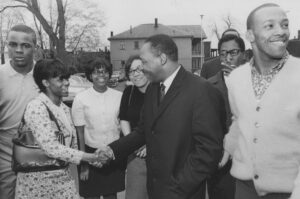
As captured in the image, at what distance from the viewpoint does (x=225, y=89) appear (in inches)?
158

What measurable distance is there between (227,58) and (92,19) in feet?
157

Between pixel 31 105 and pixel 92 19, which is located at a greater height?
pixel 92 19

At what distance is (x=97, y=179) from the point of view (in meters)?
4.76

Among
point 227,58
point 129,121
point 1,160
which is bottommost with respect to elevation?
point 1,160

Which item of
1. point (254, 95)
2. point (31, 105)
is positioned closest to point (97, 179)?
point (31, 105)

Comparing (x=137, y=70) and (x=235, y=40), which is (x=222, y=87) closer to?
(x=235, y=40)

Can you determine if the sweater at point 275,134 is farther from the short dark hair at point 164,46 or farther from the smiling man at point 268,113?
the short dark hair at point 164,46

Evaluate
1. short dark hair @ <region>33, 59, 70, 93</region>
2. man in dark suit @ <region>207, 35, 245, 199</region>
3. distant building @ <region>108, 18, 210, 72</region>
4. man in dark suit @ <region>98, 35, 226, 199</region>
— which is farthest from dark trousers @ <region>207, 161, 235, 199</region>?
distant building @ <region>108, 18, 210, 72</region>

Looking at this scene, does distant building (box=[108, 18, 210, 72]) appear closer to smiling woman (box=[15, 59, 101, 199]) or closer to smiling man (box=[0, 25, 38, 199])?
smiling man (box=[0, 25, 38, 199])

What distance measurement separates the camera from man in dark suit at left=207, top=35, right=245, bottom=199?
157 inches

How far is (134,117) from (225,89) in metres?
1.10

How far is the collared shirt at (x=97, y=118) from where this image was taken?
469 centimetres

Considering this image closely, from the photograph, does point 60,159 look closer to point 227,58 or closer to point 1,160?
point 1,160

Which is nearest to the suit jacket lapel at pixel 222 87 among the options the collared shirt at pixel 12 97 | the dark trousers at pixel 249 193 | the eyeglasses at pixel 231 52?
the eyeglasses at pixel 231 52
